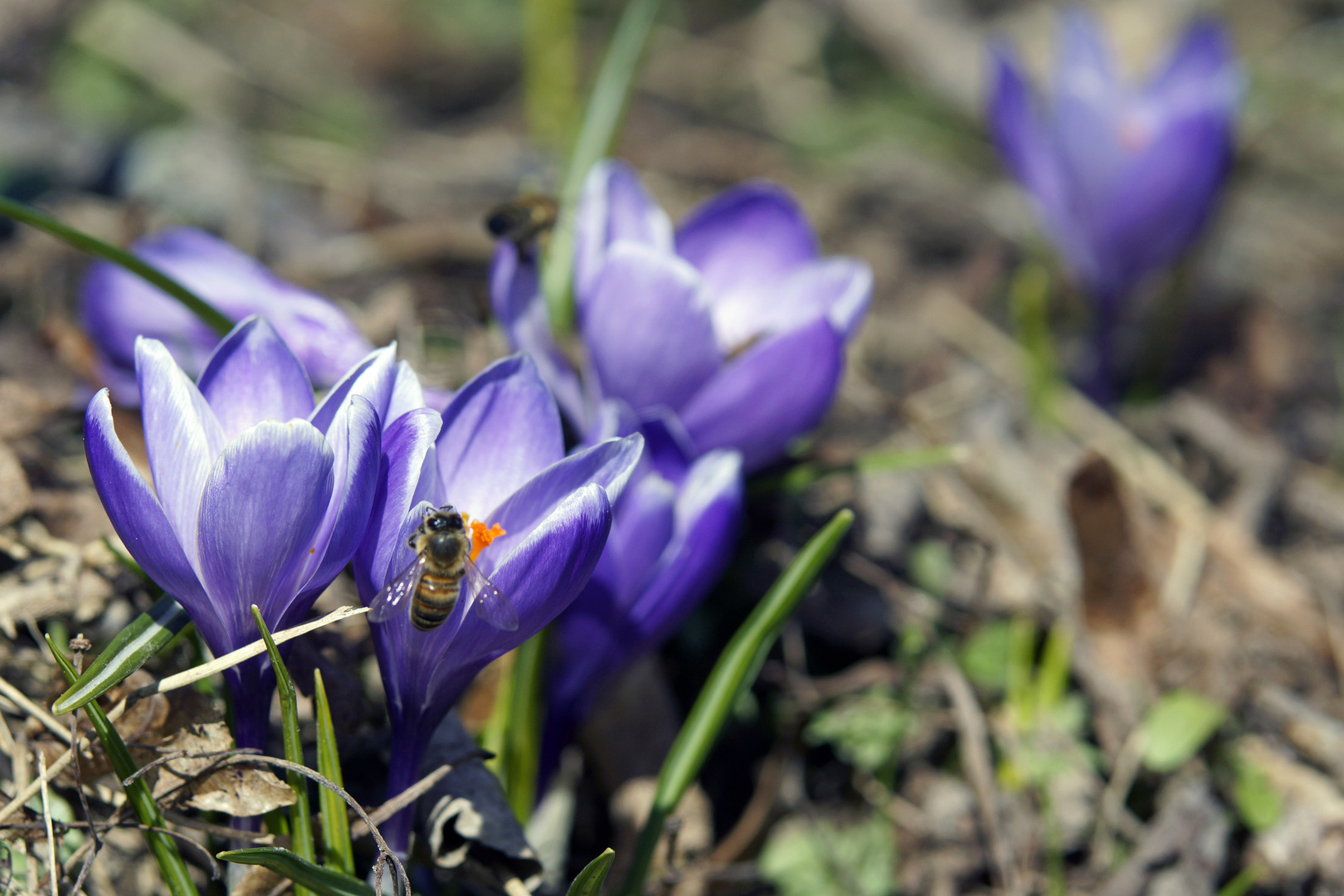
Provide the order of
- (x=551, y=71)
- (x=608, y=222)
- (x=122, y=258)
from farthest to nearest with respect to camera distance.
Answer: (x=551, y=71)
(x=608, y=222)
(x=122, y=258)

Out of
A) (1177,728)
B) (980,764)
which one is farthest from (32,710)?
(1177,728)

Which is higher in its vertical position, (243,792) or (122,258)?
(122,258)

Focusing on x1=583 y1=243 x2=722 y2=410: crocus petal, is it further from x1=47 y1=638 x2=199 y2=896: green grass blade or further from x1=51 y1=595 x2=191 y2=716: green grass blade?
x1=47 y1=638 x2=199 y2=896: green grass blade

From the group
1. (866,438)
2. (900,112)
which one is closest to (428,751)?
(866,438)

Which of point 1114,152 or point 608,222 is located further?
point 1114,152

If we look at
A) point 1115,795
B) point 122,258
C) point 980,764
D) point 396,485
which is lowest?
point 1115,795

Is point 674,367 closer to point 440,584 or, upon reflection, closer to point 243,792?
point 440,584

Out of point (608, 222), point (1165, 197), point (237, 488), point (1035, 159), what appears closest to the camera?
point (237, 488)

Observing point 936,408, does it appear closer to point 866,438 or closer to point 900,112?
point 866,438
